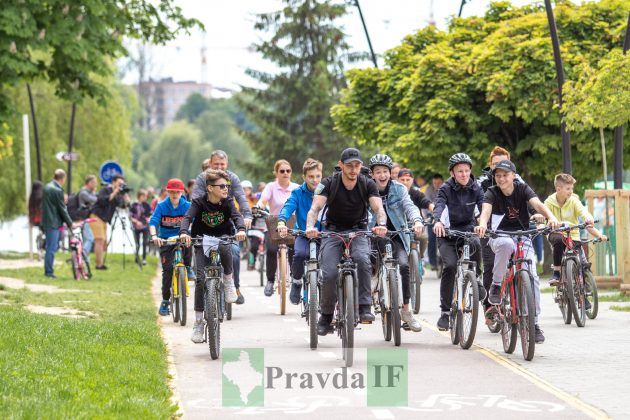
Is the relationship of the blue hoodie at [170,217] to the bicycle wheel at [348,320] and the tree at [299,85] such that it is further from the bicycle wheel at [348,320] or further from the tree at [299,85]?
the tree at [299,85]

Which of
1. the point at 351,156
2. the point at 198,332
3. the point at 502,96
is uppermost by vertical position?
the point at 502,96

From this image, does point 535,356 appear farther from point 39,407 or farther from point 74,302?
point 74,302

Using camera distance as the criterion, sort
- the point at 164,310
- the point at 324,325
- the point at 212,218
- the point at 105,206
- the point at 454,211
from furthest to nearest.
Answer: the point at 105,206 → the point at 164,310 → the point at 454,211 → the point at 212,218 → the point at 324,325

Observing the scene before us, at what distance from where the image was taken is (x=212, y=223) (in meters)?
13.1

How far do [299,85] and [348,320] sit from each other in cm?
4347

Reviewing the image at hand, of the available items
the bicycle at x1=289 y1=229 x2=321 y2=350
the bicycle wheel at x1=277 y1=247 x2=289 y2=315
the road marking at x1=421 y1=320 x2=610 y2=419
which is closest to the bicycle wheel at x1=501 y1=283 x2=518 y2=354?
the road marking at x1=421 y1=320 x2=610 y2=419

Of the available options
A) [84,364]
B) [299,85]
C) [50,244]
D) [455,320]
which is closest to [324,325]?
[455,320]

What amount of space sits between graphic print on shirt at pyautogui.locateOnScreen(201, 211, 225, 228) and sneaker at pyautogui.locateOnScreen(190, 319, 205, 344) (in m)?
0.95

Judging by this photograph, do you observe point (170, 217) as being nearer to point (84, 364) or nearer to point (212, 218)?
point (212, 218)

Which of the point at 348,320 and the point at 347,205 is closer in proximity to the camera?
the point at 348,320

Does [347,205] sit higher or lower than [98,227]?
lower

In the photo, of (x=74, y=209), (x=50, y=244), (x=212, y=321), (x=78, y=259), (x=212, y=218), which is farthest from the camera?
(x=74, y=209)

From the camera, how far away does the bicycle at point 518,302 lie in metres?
11.4

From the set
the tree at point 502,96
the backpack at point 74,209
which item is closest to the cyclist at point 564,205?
the tree at point 502,96
